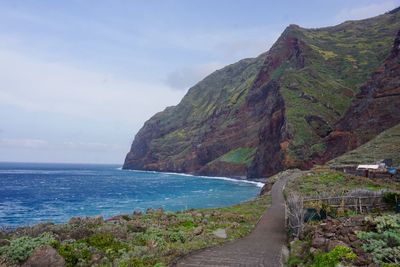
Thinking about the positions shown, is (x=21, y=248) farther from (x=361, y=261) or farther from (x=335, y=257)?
(x=361, y=261)

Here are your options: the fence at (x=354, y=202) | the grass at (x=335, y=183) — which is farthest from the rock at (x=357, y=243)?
the grass at (x=335, y=183)

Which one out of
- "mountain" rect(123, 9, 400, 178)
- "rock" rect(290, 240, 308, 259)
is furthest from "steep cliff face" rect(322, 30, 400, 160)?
"rock" rect(290, 240, 308, 259)

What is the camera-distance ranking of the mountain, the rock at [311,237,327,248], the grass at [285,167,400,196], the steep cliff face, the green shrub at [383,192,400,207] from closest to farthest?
→ the rock at [311,237,327,248]
the green shrub at [383,192,400,207]
the grass at [285,167,400,196]
the steep cliff face
the mountain

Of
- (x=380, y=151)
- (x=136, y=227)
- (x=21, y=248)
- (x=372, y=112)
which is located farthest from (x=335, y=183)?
(x=372, y=112)

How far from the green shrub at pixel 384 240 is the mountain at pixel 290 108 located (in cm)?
7475

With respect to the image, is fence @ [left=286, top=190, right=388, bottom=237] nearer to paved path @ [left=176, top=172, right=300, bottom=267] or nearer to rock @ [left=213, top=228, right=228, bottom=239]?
paved path @ [left=176, top=172, right=300, bottom=267]

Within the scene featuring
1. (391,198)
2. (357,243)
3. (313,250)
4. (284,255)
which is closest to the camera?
(357,243)

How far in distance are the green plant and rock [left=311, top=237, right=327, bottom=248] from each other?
147 centimetres

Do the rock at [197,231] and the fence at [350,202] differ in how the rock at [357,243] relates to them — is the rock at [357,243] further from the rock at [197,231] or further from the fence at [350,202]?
the rock at [197,231]

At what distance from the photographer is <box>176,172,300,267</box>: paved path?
579 inches

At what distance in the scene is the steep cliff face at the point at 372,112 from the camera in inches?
3061

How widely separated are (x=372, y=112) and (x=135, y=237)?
76.0 m

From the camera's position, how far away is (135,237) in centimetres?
1836

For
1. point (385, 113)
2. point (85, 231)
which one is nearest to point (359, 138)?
point (385, 113)
